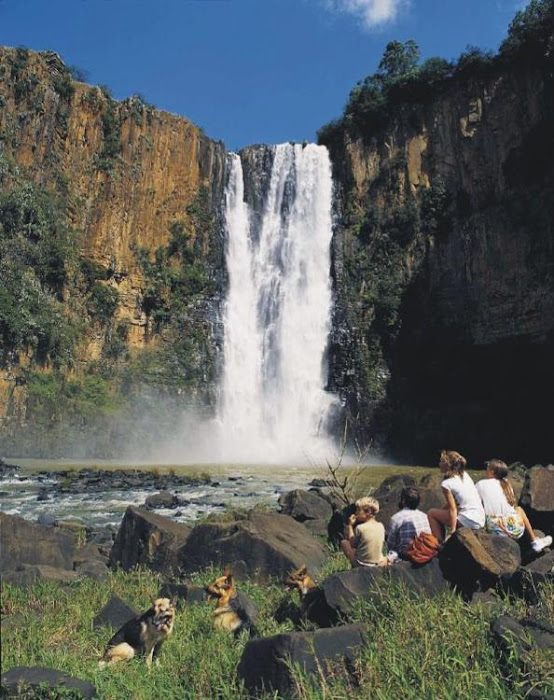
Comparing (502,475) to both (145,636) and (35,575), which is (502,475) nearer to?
(145,636)

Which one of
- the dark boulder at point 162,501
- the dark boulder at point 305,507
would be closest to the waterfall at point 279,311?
the dark boulder at point 162,501

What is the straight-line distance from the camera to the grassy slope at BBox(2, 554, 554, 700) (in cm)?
359

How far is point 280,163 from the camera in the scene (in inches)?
1609

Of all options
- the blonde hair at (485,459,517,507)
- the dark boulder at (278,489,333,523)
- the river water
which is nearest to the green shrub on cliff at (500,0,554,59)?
the river water

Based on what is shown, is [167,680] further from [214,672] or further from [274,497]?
[274,497]

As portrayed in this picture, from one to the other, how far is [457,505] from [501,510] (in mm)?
612

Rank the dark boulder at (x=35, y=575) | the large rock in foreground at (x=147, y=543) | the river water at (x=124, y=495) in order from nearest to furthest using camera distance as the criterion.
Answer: the dark boulder at (x=35, y=575)
the large rock in foreground at (x=147, y=543)
the river water at (x=124, y=495)

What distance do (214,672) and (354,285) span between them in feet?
117

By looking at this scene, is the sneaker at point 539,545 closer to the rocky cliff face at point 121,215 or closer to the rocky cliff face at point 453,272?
the rocky cliff face at point 453,272

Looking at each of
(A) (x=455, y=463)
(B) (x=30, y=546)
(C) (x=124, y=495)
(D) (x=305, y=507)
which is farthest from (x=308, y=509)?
(C) (x=124, y=495)

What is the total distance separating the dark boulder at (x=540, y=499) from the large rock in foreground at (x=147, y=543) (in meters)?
4.60

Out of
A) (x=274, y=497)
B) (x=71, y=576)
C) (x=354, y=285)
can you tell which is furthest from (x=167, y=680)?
(x=354, y=285)

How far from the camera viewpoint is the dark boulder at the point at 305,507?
1205 centimetres

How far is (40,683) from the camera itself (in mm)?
3479
